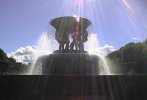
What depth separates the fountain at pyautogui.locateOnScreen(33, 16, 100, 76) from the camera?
1788 cm

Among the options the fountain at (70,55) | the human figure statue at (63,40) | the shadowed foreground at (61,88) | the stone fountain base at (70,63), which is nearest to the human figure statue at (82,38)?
the fountain at (70,55)

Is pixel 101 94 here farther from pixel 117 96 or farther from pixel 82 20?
pixel 82 20

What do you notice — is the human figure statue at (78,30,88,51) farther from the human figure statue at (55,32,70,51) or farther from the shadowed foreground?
the shadowed foreground

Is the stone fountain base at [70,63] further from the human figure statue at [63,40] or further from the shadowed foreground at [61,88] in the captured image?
the shadowed foreground at [61,88]

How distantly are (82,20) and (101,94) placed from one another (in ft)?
33.0

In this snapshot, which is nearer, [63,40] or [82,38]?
[63,40]

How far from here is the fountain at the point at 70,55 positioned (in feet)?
58.6

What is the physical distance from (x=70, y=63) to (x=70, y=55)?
1.55ft

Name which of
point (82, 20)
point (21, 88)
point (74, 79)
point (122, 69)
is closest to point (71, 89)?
point (74, 79)

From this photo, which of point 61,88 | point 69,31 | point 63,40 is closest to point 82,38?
point 69,31

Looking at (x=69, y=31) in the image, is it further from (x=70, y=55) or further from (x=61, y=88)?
(x=61, y=88)

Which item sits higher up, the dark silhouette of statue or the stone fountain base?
the dark silhouette of statue

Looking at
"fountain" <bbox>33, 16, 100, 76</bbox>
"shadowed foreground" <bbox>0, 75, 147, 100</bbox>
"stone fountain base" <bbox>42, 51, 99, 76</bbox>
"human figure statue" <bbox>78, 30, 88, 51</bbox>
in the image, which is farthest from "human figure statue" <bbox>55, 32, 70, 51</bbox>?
"shadowed foreground" <bbox>0, 75, 147, 100</bbox>

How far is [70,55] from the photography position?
17828 millimetres
